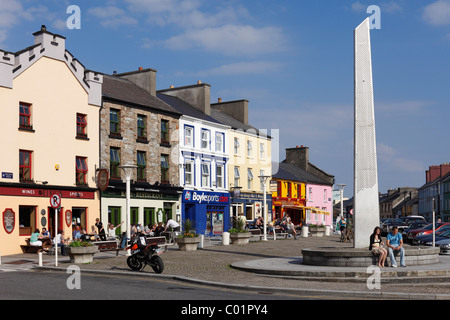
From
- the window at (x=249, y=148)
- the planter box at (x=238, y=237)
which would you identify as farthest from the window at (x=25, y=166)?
the window at (x=249, y=148)

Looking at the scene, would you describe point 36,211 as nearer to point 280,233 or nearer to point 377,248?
point 280,233

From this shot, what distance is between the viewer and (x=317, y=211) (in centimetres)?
6103

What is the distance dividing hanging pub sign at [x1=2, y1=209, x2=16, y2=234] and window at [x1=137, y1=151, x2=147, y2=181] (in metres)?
10.6

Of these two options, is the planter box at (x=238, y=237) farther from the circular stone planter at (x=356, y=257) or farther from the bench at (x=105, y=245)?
the circular stone planter at (x=356, y=257)

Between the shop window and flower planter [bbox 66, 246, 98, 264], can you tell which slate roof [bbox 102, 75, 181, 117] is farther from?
flower planter [bbox 66, 246, 98, 264]

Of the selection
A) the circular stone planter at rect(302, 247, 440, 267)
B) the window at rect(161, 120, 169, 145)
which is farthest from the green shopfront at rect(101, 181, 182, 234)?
the circular stone planter at rect(302, 247, 440, 267)

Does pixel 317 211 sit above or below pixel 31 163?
below

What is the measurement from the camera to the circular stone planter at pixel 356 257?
17109 millimetres

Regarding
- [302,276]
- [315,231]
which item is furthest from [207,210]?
[302,276]

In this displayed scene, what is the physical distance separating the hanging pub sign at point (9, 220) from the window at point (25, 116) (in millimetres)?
4438

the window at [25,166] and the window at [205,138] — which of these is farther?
the window at [205,138]

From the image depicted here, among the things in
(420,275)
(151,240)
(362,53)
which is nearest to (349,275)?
(420,275)
